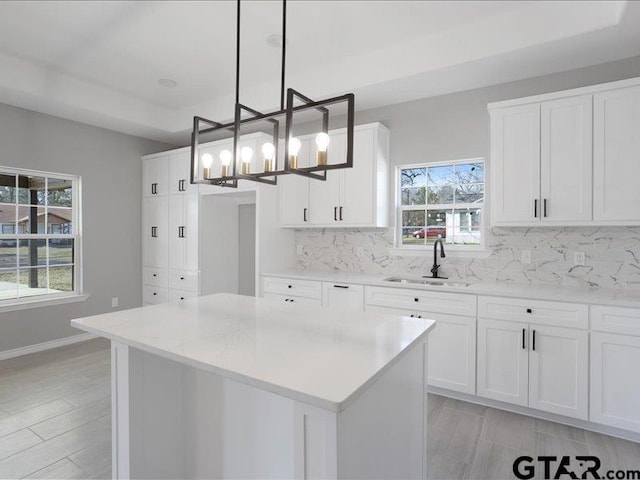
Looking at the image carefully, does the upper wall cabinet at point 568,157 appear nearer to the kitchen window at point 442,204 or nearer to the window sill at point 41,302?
the kitchen window at point 442,204

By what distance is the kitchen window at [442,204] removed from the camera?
11.5 feet

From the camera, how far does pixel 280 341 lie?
5.22 feet

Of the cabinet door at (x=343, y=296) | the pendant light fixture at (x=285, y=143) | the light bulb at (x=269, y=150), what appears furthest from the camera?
the cabinet door at (x=343, y=296)

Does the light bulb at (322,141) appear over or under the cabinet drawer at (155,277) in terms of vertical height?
over

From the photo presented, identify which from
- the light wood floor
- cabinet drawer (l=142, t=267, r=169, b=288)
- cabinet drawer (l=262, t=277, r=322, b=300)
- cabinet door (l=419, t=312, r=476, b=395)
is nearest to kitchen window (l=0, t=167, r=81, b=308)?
cabinet drawer (l=142, t=267, r=169, b=288)

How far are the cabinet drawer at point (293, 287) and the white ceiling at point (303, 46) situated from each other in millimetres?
1852

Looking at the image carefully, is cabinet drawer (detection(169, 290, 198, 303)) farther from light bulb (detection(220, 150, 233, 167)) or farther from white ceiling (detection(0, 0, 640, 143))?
light bulb (detection(220, 150, 233, 167))

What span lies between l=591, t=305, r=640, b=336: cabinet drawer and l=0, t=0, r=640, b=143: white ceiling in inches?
73.8

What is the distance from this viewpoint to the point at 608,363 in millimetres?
2418

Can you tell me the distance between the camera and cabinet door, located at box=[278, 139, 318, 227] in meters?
4.04

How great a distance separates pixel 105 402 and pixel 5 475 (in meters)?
0.85

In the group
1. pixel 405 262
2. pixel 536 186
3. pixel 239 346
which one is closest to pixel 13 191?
pixel 239 346

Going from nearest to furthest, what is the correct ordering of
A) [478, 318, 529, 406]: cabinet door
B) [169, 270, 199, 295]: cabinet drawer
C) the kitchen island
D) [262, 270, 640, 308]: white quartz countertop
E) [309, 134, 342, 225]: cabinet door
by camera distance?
1. the kitchen island
2. [262, 270, 640, 308]: white quartz countertop
3. [478, 318, 529, 406]: cabinet door
4. [309, 134, 342, 225]: cabinet door
5. [169, 270, 199, 295]: cabinet drawer

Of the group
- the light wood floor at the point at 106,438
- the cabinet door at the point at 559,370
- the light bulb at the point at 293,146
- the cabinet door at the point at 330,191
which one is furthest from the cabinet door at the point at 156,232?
the cabinet door at the point at 559,370
